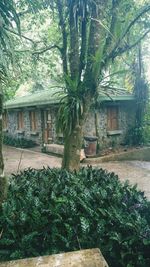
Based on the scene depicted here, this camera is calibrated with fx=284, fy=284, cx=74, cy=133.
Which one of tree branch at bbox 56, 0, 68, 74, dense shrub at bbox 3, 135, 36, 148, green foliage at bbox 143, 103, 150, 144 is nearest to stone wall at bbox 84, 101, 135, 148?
green foliage at bbox 143, 103, 150, 144

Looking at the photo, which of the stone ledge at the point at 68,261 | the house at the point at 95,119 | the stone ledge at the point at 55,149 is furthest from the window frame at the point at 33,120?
the stone ledge at the point at 68,261

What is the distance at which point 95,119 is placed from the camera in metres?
12.7

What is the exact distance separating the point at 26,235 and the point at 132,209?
1382mm

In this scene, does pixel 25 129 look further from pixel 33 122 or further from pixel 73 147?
pixel 73 147

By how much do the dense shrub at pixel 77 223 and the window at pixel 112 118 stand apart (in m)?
9.45

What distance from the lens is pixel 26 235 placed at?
3.13 metres

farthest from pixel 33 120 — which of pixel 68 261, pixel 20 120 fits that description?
pixel 68 261

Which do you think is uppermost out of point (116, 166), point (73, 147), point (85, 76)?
point (85, 76)

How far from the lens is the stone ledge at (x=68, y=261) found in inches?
101

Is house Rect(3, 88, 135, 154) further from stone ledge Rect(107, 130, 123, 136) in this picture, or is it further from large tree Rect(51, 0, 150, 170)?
large tree Rect(51, 0, 150, 170)

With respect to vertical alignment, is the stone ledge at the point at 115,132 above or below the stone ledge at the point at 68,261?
above

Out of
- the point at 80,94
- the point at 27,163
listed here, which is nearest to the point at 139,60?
the point at 27,163

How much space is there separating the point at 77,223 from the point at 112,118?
10530 mm

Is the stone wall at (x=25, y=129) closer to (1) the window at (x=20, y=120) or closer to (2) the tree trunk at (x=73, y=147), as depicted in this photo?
(1) the window at (x=20, y=120)
